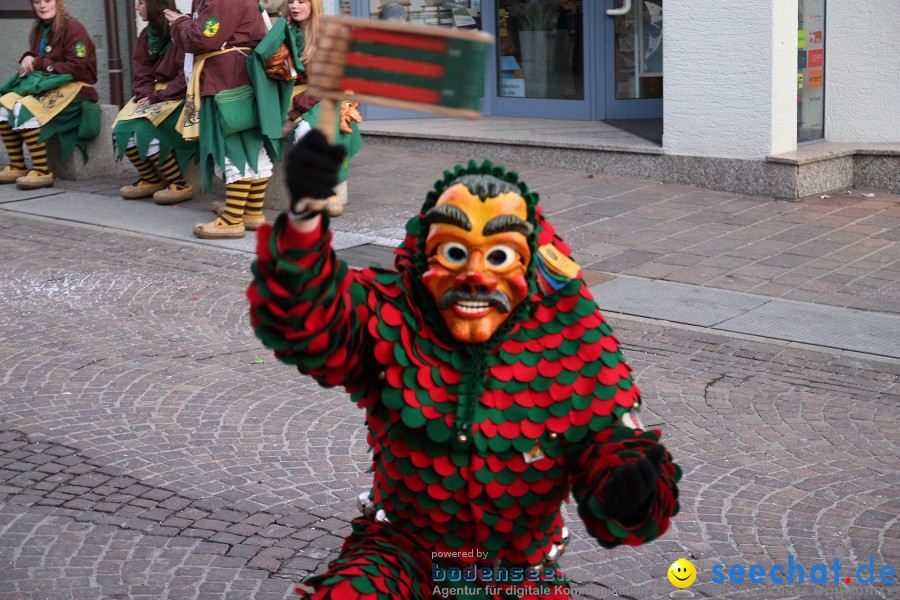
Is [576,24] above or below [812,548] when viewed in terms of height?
above

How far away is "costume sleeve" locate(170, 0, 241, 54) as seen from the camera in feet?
28.7

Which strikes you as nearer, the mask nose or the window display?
the mask nose

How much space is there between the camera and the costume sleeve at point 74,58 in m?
10.8

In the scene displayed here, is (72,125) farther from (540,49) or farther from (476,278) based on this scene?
(476,278)

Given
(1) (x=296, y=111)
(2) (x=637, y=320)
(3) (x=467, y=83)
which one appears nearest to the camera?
(3) (x=467, y=83)

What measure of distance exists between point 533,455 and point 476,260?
0.52 meters

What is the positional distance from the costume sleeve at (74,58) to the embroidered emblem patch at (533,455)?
Answer: 8.98 metres

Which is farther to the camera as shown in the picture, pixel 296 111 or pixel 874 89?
pixel 874 89

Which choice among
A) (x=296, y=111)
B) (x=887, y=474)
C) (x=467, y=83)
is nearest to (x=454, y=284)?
(x=467, y=83)

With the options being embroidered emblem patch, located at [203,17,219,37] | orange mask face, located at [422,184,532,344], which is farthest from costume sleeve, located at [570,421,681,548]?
embroidered emblem patch, located at [203,17,219,37]

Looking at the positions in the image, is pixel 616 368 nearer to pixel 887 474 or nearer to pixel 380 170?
pixel 887 474

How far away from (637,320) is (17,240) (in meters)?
5.21

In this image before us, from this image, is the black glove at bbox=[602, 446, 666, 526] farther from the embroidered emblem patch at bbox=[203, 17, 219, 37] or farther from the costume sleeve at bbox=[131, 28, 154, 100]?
the costume sleeve at bbox=[131, 28, 154, 100]

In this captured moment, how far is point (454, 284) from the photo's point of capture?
9.89ft
